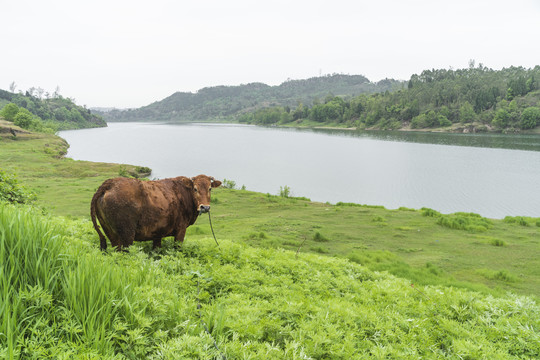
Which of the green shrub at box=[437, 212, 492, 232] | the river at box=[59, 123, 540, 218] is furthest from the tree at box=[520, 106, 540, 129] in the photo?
the green shrub at box=[437, 212, 492, 232]

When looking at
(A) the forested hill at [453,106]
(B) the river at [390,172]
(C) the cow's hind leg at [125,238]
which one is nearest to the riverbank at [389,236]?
(C) the cow's hind leg at [125,238]

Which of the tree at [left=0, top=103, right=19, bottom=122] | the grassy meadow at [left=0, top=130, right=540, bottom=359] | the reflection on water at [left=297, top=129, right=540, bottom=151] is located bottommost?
the grassy meadow at [left=0, top=130, right=540, bottom=359]

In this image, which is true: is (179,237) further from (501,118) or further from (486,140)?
(501,118)

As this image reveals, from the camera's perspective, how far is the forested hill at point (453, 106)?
123938 mm

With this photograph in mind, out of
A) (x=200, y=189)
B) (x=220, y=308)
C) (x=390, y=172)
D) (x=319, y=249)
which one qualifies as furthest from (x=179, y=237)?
(x=390, y=172)

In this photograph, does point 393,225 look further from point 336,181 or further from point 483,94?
point 483,94

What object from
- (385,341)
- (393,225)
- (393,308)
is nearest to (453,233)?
(393,225)

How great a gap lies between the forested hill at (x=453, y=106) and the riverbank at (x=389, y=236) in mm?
125798

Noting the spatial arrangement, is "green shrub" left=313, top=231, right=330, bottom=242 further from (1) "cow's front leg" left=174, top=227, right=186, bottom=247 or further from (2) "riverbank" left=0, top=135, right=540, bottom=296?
(1) "cow's front leg" left=174, top=227, right=186, bottom=247

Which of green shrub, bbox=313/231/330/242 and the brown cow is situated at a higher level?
the brown cow

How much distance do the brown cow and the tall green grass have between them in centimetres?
60

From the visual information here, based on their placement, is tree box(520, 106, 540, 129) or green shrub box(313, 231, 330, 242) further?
tree box(520, 106, 540, 129)

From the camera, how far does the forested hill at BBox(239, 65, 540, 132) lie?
407 feet

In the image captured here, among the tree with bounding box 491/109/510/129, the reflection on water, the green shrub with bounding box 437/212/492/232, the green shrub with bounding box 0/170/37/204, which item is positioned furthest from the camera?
the tree with bounding box 491/109/510/129
